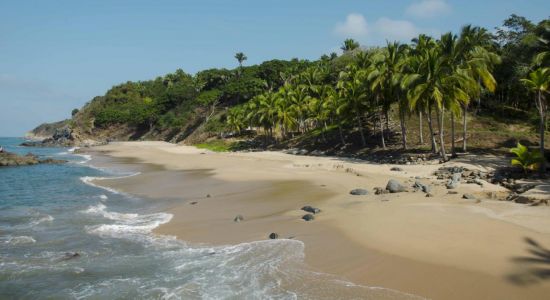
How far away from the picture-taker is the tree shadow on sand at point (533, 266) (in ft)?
32.0

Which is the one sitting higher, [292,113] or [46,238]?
[292,113]

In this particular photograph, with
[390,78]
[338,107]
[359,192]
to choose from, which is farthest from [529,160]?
[338,107]

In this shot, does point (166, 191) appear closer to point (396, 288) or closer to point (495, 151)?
point (396, 288)

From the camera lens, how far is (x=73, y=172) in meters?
44.5

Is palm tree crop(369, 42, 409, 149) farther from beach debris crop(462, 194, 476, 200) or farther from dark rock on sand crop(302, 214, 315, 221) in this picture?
dark rock on sand crop(302, 214, 315, 221)

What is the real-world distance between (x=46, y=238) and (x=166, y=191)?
11694 mm

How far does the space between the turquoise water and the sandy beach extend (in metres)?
0.82

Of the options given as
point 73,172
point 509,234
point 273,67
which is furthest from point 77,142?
point 509,234

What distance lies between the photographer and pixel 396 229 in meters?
14.3

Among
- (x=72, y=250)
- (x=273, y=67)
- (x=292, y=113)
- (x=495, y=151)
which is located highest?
(x=273, y=67)

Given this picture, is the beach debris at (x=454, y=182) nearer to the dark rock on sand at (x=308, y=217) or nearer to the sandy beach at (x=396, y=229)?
the sandy beach at (x=396, y=229)

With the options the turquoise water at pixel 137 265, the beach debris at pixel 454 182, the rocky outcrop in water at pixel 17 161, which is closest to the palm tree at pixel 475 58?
the beach debris at pixel 454 182

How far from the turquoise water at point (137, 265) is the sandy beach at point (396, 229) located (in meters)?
0.82

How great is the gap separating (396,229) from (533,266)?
4.49 meters
